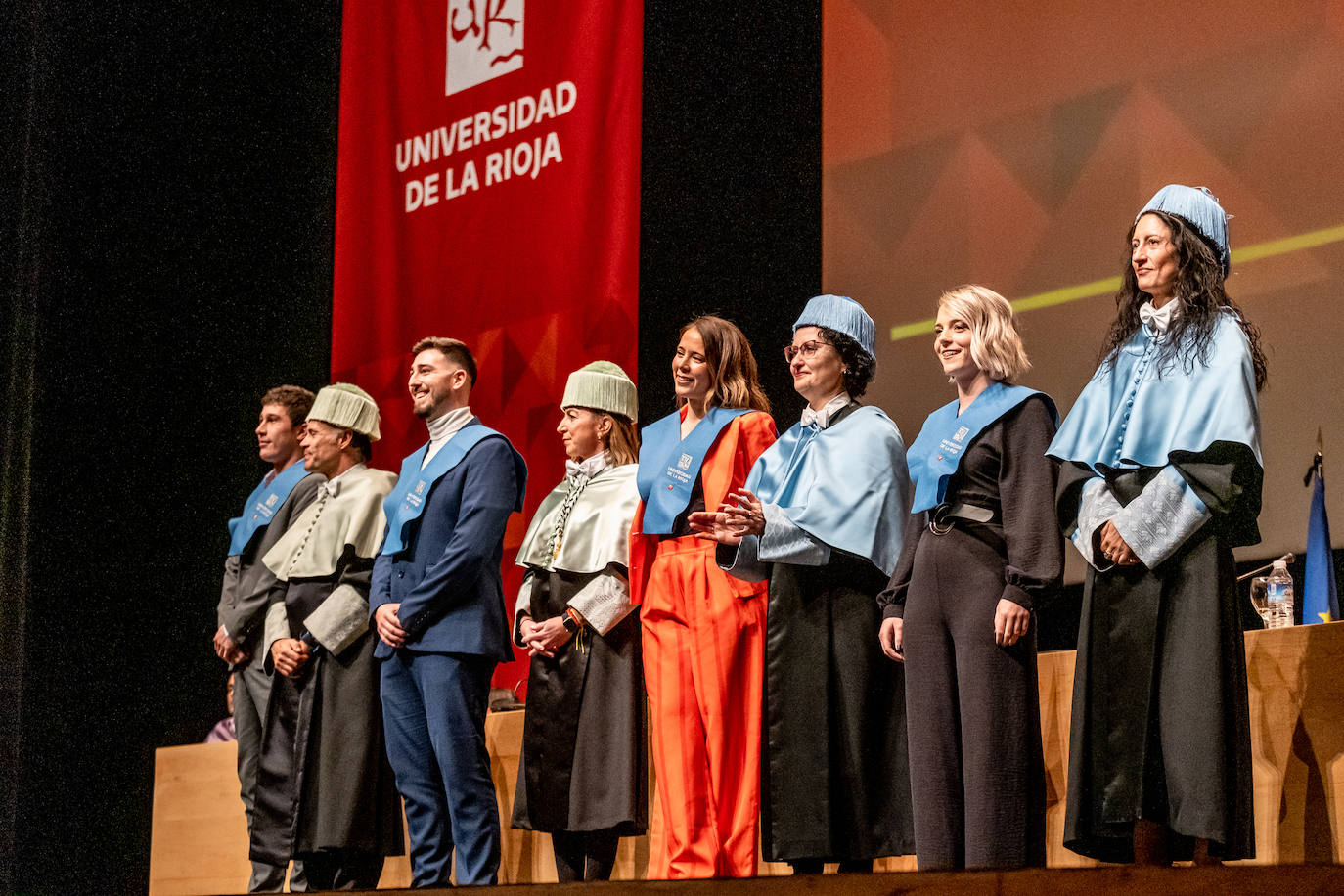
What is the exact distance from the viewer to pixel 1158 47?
4059mm

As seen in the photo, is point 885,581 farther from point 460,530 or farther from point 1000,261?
point 1000,261

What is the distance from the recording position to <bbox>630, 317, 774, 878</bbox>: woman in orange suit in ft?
10.5

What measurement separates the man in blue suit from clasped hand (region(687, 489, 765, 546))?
71 cm

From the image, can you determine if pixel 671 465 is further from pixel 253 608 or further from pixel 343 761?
pixel 253 608

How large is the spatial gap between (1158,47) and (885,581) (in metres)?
1.82

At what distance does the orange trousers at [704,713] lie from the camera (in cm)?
320

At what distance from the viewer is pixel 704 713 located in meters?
3.27

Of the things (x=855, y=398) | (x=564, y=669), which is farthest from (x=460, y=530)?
(x=855, y=398)

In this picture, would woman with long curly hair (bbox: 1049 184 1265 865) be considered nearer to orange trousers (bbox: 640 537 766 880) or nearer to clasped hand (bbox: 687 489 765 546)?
clasped hand (bbox: 687 489 765 546)

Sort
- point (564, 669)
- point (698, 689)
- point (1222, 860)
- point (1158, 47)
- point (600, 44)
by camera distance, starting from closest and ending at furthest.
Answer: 1. point (1222, 860)
2. point (698, 689)
3. point (564, 669)
4. point (1158, 47)
5. point (600, 44)

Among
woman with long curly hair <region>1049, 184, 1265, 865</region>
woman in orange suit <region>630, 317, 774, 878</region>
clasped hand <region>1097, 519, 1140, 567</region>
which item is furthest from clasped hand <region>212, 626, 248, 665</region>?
clasped hand <region>1097, 519, 1140, 567</region>

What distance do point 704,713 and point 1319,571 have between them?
1.38 meters

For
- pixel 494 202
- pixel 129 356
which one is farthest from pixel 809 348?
pixel 129 356

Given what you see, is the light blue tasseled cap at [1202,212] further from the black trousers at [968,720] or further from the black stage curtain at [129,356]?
the black stage curtain at [129,356]
